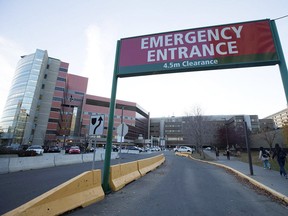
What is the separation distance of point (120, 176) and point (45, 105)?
80691 millimetres

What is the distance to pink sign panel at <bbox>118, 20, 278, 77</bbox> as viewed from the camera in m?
5.07

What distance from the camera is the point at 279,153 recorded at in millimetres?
10328

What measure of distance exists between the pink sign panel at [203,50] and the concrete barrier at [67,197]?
12.5 feet

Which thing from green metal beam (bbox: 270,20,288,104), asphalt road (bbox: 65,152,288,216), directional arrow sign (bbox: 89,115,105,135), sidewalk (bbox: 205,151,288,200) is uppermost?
green metal beam (bbox: 270,20,288,104)

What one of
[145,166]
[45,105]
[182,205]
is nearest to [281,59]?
[182,205]

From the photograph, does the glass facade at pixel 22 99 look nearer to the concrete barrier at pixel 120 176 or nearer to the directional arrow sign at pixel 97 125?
the concrete barrier at pixel 120 176

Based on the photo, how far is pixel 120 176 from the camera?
7266mm

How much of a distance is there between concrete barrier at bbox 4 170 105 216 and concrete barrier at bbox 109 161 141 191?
33.7 inches

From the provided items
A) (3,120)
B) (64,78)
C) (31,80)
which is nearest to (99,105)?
(64,78)

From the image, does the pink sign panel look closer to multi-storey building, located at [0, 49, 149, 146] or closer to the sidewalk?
the sidewalk

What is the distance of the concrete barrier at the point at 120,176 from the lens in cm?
639

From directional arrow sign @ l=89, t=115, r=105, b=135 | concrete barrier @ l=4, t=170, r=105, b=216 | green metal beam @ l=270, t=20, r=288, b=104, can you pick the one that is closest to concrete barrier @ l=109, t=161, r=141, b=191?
concrete barrier @ l=4, t=170, r=105, b=216

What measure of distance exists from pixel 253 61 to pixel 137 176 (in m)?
7.59

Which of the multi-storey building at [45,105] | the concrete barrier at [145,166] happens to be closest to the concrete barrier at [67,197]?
the concrete barrier at [145,166]
